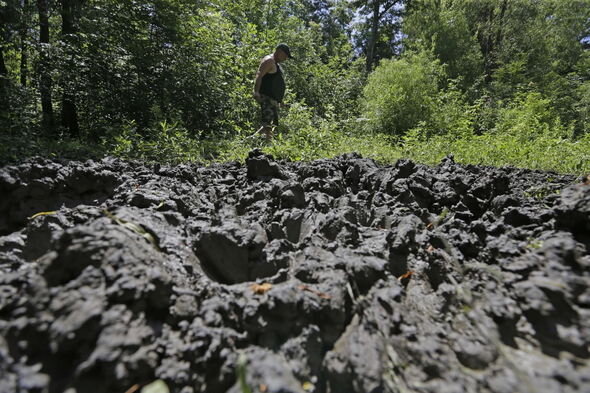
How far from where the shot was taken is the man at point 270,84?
558 centimetres

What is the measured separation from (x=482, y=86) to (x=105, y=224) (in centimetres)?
1839

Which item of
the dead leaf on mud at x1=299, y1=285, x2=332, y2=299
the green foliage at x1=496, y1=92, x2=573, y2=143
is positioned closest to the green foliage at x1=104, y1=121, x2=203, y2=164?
the dead leaf on mud at x1=299, y1=285, x2=332, y2=299

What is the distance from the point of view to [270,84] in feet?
18.8

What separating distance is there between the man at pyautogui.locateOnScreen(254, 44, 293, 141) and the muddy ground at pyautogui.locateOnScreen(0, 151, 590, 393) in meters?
4.25

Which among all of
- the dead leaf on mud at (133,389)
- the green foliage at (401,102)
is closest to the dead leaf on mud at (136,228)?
the dead leaf on mud at (133,389)

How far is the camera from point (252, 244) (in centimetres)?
151

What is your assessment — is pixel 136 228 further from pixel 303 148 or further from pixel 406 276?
pixel 303 148

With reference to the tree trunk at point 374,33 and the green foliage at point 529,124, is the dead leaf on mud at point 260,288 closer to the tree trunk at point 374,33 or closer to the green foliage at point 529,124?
the green foliage at point 529,124

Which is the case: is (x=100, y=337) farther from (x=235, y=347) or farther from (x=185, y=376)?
(x=235, y=347)

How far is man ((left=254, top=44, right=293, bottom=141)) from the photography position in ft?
18.3

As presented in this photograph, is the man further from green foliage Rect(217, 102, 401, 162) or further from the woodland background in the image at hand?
green foliage Rect(217, 102, 401, 162)

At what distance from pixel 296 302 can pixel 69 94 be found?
6730 mm

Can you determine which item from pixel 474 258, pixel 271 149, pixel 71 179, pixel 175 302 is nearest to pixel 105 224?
pixel 175 302

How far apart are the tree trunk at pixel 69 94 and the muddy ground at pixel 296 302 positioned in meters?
5.13
